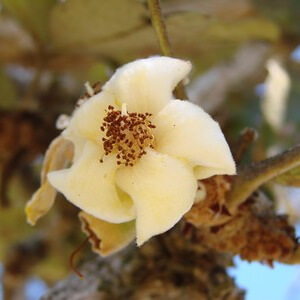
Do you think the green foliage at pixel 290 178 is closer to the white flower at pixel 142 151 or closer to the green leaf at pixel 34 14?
the white flower at pixel 142 151

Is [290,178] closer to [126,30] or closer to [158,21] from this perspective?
[158,21]

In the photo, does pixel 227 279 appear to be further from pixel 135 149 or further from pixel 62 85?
pixel 62 85

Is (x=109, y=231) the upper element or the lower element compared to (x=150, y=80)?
lower

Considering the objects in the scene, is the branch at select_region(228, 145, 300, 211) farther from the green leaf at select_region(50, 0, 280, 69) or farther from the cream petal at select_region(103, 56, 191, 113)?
the green leaf at select_region(50, 0, 280, 69)

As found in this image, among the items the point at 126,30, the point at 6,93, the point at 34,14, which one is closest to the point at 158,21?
the point at 126,30

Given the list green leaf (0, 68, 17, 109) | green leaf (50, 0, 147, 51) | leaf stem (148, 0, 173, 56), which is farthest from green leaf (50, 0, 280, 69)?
leaf stem (148, 0, 173, 56)

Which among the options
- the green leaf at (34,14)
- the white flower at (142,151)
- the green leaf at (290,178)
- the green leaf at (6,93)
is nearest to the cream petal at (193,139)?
the white flower at (142,151)

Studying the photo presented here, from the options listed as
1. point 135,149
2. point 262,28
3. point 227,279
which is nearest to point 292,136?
point 262,28
